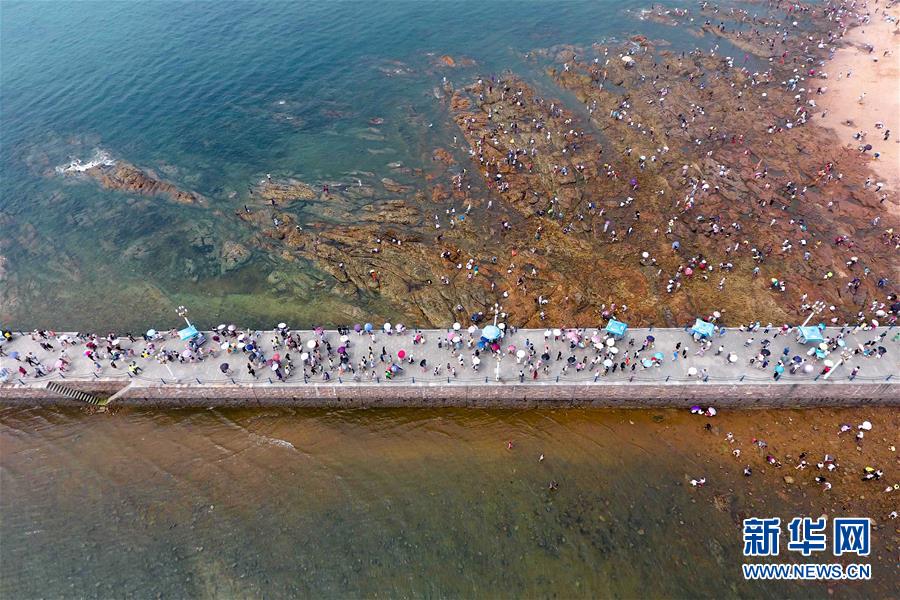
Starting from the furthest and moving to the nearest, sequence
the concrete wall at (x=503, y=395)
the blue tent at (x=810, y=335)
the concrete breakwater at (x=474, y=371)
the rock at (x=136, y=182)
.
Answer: the rock at (x=136, y=182) < the blue tent at (x=810, y=335) < the concrete breakwater at (x=474, y=371) < the concrete wall at (x=503, y=395)

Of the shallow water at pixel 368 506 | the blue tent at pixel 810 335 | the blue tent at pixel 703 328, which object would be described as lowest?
the shallow water at pixel 368 506

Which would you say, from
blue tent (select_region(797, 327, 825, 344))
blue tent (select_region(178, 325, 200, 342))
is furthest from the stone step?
blue tent (select_region(797, 327, 825, 344))

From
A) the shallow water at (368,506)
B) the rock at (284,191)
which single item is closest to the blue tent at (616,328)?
the shallow water at (368,506)

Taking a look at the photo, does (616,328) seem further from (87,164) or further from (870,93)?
(87,164)

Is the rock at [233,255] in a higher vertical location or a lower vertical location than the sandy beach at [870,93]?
lower

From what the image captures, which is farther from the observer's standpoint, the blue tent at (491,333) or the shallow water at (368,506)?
the blue tent at (491,333)

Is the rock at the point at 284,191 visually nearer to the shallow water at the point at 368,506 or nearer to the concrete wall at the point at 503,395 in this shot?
the concrete wall at the point at 503,395

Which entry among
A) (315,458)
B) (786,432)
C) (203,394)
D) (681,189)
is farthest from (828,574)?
(203,394)
